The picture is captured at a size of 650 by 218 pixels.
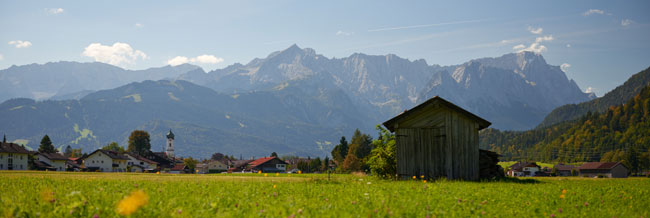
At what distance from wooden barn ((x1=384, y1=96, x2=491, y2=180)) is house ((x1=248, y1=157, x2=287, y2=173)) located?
425 ft

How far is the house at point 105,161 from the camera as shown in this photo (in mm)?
128625

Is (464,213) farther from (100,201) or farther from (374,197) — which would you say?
(100,201)

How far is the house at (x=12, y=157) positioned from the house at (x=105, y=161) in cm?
3320

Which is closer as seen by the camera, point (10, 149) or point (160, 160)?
point (10, 149)

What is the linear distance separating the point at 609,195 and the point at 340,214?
10.3 metres

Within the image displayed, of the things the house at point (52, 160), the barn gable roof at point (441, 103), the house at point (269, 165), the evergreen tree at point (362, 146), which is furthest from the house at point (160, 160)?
the barn gable roof at point (441, 103)

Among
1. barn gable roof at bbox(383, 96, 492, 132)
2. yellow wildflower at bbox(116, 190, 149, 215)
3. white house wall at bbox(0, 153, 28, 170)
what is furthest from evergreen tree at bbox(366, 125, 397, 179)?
white house wall at bbox(0, 153, 28, 170)

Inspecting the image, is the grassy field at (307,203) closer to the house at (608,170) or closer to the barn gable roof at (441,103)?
the barn gable roof at (441,103)

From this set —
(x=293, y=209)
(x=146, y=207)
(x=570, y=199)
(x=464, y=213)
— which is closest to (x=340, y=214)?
(x=293, y=209)

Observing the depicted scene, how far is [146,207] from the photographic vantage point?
A: 11016mm

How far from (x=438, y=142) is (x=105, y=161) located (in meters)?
121

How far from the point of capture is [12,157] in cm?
9025

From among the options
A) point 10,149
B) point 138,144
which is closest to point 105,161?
point 138,144

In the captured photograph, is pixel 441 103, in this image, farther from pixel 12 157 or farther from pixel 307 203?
pixel 12 157
